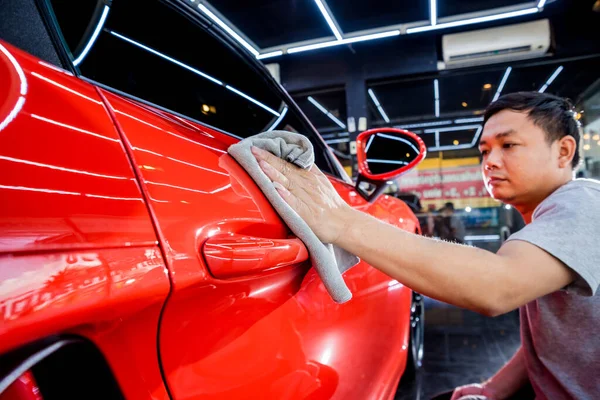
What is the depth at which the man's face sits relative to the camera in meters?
1.17

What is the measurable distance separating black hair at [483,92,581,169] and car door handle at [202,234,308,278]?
1.04 metres

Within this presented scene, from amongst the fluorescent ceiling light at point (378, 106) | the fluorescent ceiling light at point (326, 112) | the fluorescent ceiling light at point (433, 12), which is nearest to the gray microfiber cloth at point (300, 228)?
the fluorescent ceiling light at point (433, 12)

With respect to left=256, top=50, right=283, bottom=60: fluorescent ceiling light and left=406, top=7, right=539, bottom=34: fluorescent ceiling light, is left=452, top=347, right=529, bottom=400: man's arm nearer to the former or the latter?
left=406, top=7, right=539, bottom=34: fluorescent ceiling light

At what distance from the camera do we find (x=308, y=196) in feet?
2.48

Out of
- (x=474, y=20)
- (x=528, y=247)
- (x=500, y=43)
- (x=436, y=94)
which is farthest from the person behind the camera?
(x=436, y=94)

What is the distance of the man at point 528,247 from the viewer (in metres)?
0.78

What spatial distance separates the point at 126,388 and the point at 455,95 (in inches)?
407

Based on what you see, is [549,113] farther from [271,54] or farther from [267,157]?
[271,54]

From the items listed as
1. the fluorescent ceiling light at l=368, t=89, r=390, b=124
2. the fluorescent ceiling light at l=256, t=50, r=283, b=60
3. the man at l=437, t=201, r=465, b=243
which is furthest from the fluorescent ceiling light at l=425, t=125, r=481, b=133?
the fluorescent ceiling light at l=256, t=50, r=283, b=60

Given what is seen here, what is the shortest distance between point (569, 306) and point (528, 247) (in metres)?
0.36

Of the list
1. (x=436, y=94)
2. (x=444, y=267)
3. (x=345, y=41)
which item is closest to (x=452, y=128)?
(x=436, y=94)

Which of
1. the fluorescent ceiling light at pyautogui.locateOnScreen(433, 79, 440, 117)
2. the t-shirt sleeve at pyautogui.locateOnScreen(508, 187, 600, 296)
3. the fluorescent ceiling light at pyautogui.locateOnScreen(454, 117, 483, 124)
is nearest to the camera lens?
the t-shirt sleeve at pyautogui.locateOnScreen(508, 187, 600, 296)

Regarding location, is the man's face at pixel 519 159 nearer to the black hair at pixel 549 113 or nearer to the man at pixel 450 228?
the black hair at pixel 549 113

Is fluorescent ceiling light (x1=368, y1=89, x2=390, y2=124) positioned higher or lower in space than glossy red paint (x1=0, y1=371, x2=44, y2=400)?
higher
